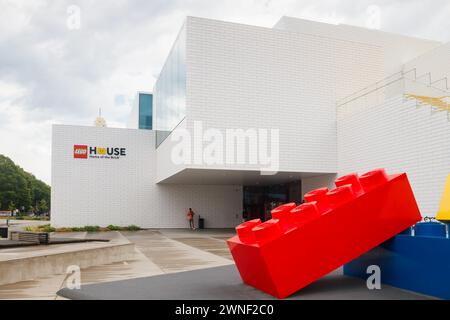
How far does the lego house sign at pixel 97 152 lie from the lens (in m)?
31.2

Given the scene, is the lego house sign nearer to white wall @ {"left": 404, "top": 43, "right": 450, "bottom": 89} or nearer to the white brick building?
the white brick building

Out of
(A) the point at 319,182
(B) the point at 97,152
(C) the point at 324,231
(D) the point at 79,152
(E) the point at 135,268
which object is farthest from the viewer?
(B) the point at 97,152

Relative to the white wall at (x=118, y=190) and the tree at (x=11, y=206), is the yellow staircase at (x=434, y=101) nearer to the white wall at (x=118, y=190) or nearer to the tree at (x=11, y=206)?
the white wall at (x=118, y=190)

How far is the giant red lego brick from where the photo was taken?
6559 mm

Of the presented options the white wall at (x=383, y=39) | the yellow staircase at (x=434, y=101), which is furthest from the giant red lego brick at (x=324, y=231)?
the white wall at (x=383, y=39)

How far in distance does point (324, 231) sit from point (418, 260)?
4.74 ft

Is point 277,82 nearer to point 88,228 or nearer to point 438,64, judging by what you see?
point 438,64

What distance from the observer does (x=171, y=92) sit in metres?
25.8

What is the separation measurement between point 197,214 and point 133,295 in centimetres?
2643

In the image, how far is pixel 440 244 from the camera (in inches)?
250

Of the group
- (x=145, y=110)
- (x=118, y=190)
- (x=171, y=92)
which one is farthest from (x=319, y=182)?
(x=145, y=110)

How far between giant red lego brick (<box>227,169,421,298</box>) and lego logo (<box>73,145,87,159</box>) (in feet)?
84.7

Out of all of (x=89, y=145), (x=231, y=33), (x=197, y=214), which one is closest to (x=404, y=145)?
(x=231, y=33)

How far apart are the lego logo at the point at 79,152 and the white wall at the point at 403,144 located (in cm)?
1714
